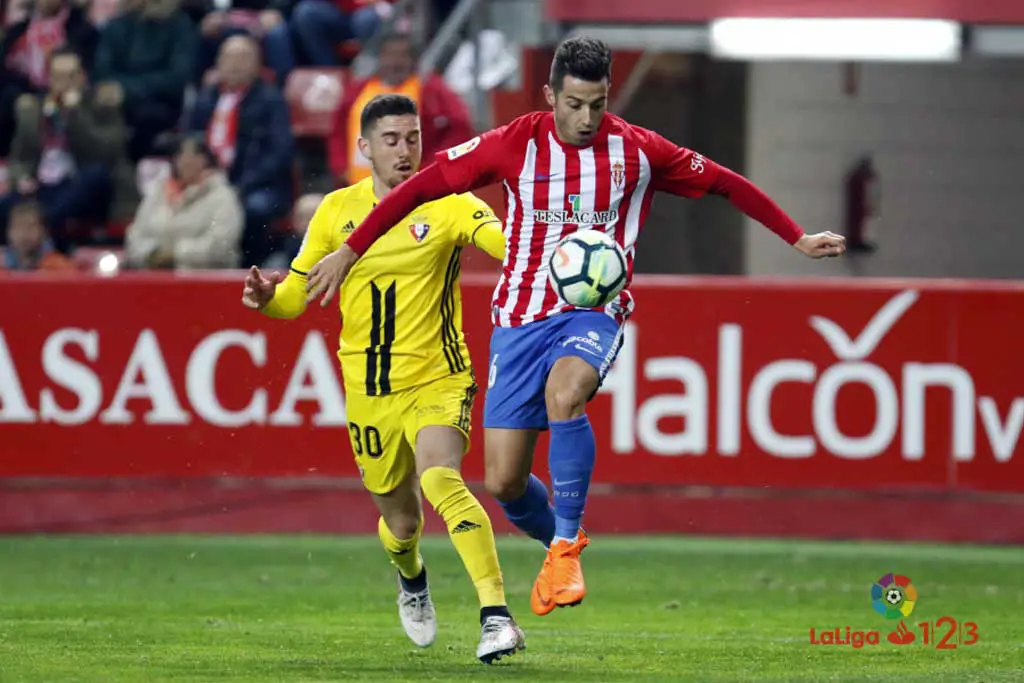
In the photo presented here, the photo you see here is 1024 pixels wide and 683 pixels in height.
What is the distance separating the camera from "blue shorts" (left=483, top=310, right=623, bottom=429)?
7598mm

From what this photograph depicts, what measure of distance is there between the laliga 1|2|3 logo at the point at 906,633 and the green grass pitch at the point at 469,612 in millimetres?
63

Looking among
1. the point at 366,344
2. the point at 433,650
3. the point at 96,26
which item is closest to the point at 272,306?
the point at 366,344

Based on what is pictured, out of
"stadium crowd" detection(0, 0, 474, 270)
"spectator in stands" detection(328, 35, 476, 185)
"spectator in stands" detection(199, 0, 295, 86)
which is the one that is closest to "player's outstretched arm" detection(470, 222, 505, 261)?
"stadium crowd" detection(0, 0, 474, 270)

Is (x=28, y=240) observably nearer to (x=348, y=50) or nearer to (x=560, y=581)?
(x=348, y=50)

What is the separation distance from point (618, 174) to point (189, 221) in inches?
249

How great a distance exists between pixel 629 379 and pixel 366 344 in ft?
13.7

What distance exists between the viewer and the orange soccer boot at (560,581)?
7273 millimetres

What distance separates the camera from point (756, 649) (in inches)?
319

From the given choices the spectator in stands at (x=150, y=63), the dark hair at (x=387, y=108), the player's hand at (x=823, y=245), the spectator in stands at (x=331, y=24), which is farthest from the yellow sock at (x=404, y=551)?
the spectator in stands at (x=150, y=63)

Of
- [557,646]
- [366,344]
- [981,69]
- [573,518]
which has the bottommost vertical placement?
[557,646]

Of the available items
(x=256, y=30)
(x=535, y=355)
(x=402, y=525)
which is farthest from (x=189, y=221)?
(x=535, y=355)

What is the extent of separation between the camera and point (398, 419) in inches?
319

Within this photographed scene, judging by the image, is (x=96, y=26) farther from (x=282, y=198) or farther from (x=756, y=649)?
(x=756, y=649)

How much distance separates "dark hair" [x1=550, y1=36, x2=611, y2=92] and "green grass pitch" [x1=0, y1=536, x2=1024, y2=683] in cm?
209
